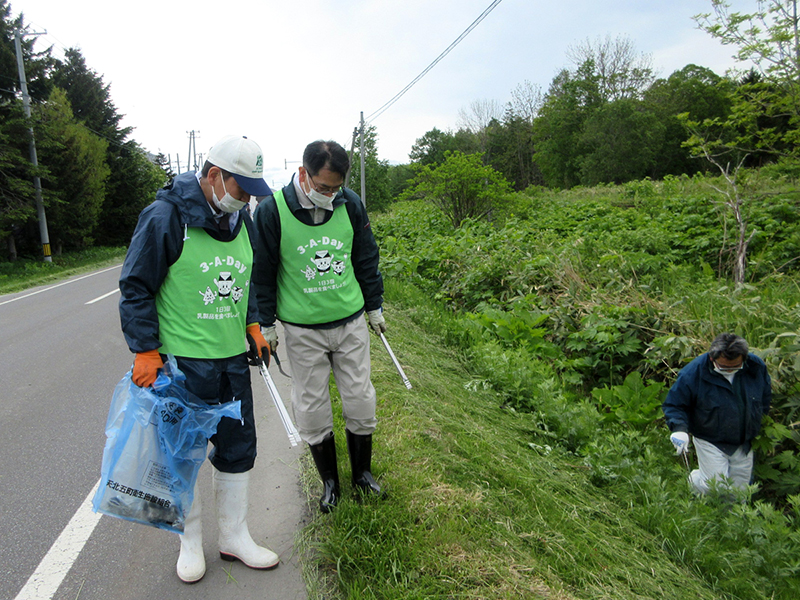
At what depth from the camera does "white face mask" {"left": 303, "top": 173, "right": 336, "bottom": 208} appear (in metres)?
2.77

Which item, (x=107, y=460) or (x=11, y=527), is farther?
(x=11, y=527)

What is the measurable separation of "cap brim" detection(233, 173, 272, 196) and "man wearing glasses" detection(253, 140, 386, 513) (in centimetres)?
28

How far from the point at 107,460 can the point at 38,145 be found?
22673 mm

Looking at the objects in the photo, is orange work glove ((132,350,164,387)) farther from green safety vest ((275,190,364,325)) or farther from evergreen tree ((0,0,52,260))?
evergreen tree ((0,0,52,260))

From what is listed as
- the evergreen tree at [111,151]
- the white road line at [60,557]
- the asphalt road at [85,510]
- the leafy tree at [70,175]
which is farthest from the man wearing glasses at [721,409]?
the evergreen tree at [111,151]

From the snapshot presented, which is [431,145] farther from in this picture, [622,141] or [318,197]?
[318,197]

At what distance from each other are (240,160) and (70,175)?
2551cm

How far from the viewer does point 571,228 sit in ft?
45.8

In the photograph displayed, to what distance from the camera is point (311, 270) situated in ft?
9.41

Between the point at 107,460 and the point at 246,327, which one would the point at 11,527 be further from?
the point at 246,327

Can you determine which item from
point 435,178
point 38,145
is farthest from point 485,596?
point 38,145

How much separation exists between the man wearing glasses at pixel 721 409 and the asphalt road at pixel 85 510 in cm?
311

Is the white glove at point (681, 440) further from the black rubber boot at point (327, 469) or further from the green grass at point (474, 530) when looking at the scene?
the black rubber boot at point (327, 469)

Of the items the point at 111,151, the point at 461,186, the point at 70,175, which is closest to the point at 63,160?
the point at 70,175
